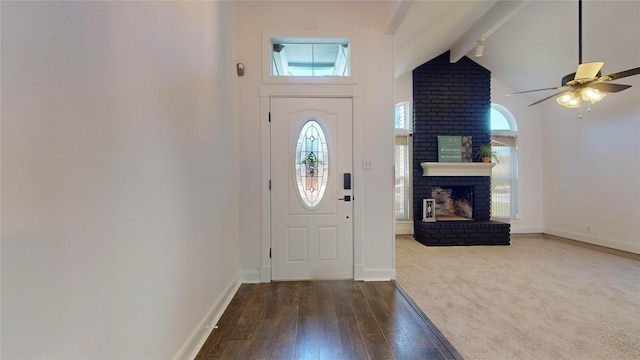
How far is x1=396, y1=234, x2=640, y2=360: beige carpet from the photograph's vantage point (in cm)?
178

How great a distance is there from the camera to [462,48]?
4699 millimetres

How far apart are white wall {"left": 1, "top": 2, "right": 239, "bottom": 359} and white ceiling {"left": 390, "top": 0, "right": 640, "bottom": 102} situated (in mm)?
2360

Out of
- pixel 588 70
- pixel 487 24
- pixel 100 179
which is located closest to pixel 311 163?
pixel 100 179

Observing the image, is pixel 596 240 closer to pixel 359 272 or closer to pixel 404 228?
pixel 404 228

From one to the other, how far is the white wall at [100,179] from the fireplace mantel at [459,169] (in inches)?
181

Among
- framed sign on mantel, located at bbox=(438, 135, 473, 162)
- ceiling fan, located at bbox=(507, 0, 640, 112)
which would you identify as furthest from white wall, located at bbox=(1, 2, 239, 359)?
framed sign on mantel, located at bbox=(438, 135, 473, 162)

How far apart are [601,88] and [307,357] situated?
4.24 m

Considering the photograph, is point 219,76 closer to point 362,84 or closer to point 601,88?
point 362,84

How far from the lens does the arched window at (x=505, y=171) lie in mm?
5539

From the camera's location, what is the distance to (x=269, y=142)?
288 centimetres

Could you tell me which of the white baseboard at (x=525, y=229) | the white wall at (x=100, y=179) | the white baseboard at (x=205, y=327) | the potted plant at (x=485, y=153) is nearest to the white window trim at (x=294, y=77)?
the white wall at (x=100, y=179)

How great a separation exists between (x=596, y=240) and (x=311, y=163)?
219 inches

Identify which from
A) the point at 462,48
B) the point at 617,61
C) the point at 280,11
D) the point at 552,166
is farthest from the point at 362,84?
the point at 552,166

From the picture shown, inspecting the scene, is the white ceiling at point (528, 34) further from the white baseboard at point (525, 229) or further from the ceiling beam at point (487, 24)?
the white baseboard at point (525, 229)
